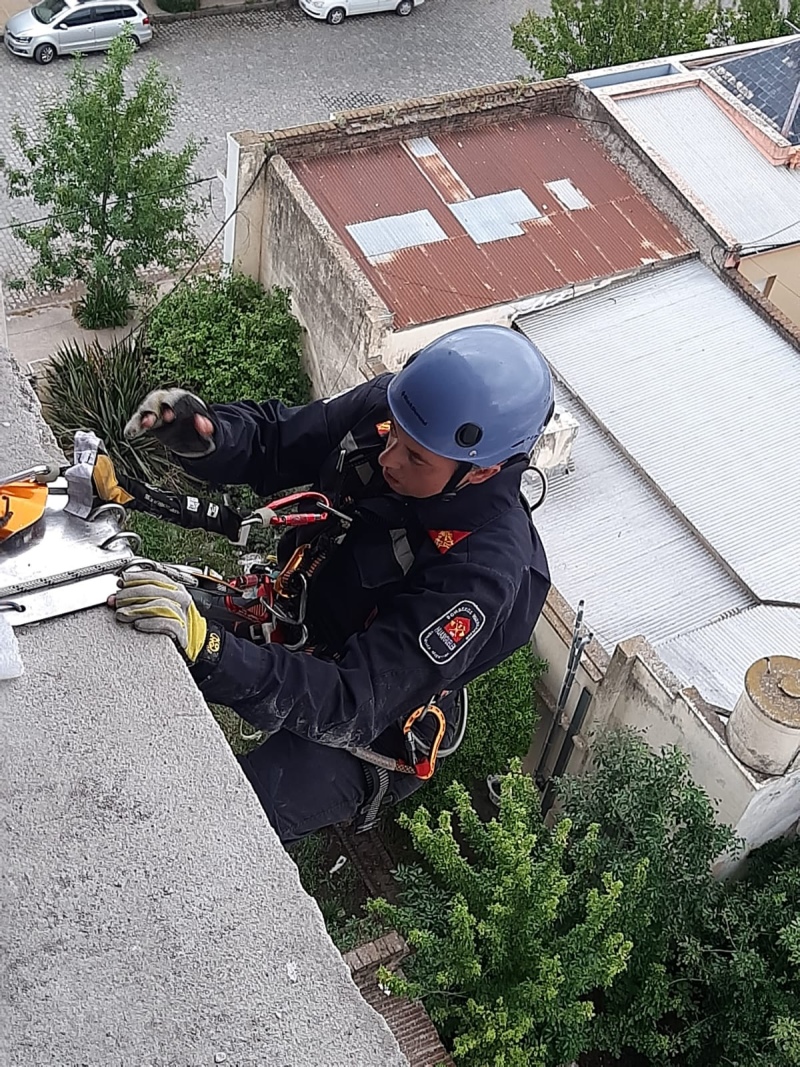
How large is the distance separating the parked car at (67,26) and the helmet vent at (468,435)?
75.5ft

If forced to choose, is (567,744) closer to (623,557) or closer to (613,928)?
(623,557)

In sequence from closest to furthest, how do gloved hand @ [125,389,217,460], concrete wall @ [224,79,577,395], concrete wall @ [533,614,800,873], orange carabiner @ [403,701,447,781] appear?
gloved hand @ [125,389,217,460] < orange carabiner @ [403,701,447,781] < concrete wall @ [533,614,800,873] < concrete wall @ [224,79,577,395]

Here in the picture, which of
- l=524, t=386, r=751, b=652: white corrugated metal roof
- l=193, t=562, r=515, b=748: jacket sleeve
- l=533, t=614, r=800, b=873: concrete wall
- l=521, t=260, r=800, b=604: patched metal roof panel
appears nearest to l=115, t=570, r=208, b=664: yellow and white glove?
l=193, t=562, r=515, b=748: jacket sleeve

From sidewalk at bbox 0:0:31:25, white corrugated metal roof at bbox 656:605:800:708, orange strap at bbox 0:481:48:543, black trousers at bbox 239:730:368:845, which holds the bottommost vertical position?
sidewalk at bbox 0:0:31:25

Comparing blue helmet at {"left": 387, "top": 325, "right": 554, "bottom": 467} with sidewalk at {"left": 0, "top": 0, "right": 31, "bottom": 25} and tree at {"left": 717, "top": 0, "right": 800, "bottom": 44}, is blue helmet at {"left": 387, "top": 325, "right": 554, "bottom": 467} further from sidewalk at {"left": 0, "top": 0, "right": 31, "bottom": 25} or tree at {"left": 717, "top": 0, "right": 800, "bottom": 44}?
sidewalk at {"left": 0, "top": 0, "right": 31, "bottom": 25}

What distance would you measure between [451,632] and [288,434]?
1.49 metres

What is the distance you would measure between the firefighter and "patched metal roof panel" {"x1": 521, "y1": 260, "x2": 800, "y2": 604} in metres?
7.00

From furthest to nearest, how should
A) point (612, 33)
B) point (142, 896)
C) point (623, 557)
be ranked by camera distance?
point (612, 33), point (623, 557), point (142, 896)

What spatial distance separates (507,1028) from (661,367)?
27.2 ft

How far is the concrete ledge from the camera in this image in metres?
27.0

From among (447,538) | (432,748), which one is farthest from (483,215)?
(447,538)

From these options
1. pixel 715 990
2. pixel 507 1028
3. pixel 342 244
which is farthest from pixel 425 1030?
pixel 342 244

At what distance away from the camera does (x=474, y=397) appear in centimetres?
477

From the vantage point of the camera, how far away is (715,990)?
29.8 feet
